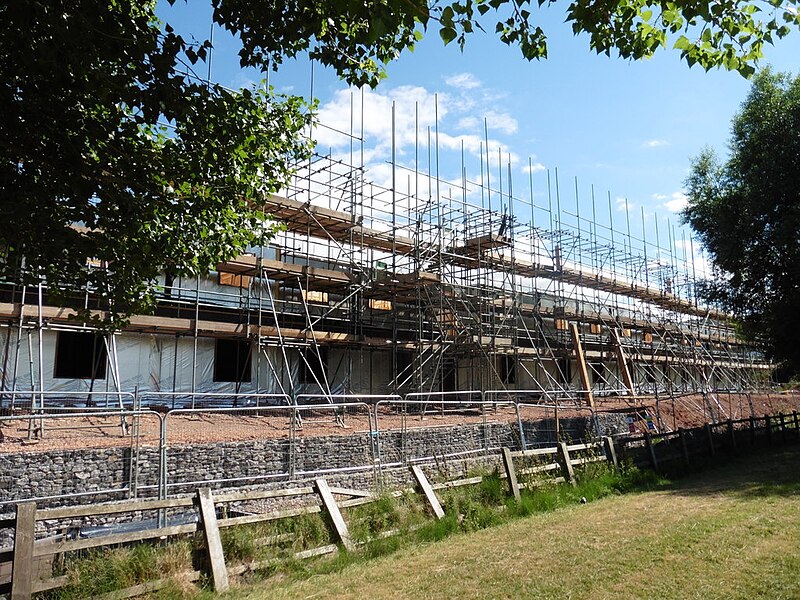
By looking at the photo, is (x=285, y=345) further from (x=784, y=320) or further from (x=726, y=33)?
(x=726, y=33)

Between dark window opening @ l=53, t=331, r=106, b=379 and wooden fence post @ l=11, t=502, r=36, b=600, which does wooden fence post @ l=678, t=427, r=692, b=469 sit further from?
dark window opening @ l=53, t=331, r=106, b=379

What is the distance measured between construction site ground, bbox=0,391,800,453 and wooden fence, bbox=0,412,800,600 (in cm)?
218

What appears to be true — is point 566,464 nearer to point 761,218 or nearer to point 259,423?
point 259,423

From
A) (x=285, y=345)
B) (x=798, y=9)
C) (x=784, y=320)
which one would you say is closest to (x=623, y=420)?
(x=784, y=320)

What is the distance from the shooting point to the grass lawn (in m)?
6.22

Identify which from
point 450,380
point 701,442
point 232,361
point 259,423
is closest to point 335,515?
point 259,423

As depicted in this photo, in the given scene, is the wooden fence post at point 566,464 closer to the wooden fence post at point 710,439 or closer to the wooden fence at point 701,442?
the wooden fence at point 701,442

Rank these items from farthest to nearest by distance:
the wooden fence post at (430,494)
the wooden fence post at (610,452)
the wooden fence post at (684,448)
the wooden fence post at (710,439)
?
1. the wooden fence post at (710,439)
2. the wooden fence post at (684,448)
3. the wooden fence post at (610,452)
4. the wooden fence post at (430,494)

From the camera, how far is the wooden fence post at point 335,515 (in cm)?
775

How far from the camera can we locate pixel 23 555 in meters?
5.61

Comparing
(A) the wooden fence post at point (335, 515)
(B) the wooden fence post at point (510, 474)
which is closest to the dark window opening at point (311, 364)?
(B) the wooden fence post at point (510, 474)

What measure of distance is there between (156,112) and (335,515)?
16.4 ft

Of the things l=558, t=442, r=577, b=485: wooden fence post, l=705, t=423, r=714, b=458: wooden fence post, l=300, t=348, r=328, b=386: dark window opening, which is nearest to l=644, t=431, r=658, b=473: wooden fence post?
l=558, t=442, r=577, b=485: wooden fence post

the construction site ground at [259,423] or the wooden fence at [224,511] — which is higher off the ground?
the construction site ground at [259,423]
